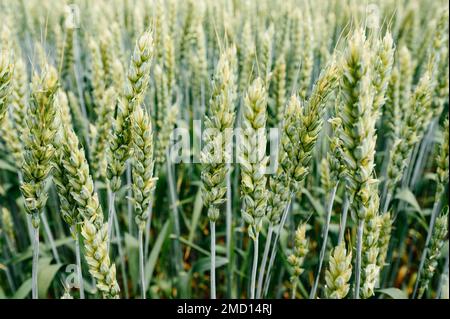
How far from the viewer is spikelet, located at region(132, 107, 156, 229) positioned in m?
1.11

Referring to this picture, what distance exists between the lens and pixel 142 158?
115 centimetres

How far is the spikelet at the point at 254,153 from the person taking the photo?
41.3 inches

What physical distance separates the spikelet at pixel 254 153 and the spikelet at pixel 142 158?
0.23 metres

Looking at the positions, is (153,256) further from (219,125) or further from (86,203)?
(219,125)

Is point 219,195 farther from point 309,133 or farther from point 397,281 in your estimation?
point 397,281

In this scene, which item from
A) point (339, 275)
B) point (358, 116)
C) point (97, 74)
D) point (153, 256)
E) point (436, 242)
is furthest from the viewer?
point (97, 74)

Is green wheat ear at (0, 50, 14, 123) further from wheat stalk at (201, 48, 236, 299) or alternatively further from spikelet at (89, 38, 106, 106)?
spikelet at (89, 38, 106, 106)

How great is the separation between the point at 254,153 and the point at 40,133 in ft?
1.63

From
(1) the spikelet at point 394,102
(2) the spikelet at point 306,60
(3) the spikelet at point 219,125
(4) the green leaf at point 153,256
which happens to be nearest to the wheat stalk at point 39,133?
(3) the spikelet at point 219,125

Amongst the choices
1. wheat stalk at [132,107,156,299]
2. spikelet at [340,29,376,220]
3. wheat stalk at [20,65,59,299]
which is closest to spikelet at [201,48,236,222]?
wheat stalk at [132,107,156,299]

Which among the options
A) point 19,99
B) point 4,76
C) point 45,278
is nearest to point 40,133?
point 4,76

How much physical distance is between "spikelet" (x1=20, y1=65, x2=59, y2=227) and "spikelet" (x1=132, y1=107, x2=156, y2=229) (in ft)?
0.62

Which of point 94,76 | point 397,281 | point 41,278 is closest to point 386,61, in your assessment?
point 94,76

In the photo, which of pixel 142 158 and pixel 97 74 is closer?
pixel 142 158
